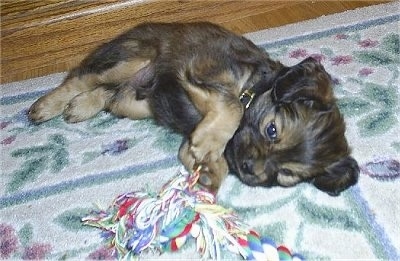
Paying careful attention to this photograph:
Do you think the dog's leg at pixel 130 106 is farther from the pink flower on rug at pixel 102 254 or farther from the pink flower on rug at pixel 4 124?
the pink flower on rug at pixel 102 254

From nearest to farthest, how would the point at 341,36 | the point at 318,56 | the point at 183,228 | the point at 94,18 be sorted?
1. the point at 183,228
2. the point at 318,56
3. the point at 341,36
4. the point at 94,18

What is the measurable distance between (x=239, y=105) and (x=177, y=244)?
399 millimetres

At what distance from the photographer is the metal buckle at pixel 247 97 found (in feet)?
5.08

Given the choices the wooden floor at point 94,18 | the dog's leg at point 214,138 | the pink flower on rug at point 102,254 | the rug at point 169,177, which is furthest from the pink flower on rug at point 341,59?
the pink flower on rug at point 102,254

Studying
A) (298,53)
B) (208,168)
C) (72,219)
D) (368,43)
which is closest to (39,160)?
(72,219)

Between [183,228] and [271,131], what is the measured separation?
331 mm

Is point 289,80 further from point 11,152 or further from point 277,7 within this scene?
point 277,7

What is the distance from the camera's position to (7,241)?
1.45 m

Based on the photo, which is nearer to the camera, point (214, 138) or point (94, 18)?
point (214, 138)

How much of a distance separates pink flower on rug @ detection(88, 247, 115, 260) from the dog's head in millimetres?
370

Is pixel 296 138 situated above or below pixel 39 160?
above

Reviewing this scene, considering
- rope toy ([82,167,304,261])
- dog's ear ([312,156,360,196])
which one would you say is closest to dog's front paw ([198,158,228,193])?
rope toy ([82,167,304,261])

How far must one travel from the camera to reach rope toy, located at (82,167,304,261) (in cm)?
128

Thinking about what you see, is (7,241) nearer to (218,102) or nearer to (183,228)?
(183,228)
